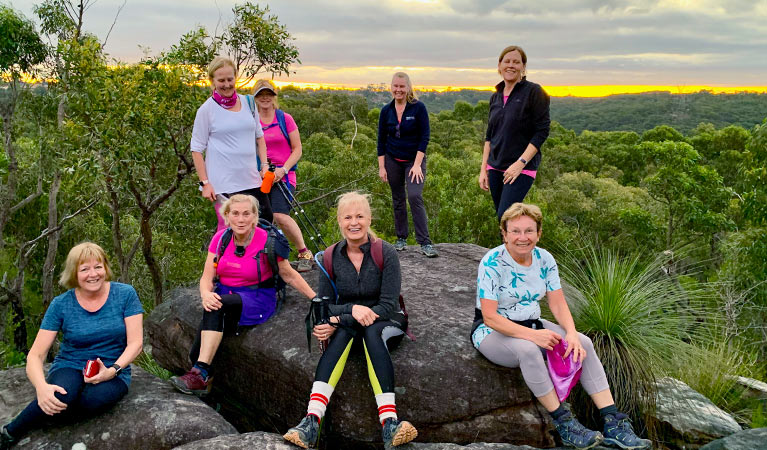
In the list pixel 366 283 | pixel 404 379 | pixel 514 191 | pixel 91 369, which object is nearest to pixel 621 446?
pixel 404 379

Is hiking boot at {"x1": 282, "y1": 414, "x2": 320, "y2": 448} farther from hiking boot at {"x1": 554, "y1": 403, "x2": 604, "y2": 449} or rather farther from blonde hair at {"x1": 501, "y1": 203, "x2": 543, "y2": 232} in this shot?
blonde hair at {"x1": 501, "y1": 203, "x2": 543, "y2": 232}

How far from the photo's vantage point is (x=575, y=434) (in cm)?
371

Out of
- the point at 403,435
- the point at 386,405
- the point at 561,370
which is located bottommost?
the point at 403,435

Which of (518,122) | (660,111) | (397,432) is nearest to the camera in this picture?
(397,432)

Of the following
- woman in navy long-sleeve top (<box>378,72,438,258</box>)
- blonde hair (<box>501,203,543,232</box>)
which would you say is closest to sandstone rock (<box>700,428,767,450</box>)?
blonde hair (<box>501,203,543,232</box>)

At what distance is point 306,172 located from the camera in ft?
68.3

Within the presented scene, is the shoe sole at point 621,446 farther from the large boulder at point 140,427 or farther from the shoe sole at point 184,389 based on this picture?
the shoe sole at point 184,389

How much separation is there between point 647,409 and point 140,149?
707 centimetres

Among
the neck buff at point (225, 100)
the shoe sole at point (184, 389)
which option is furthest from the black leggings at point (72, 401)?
the neck buff at point (225, 100)

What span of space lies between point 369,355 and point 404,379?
1.42 ft

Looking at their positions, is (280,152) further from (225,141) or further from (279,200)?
(225,141)

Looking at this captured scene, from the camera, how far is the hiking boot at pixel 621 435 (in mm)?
3605

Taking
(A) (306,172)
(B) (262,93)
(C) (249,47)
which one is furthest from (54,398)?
(A) (306,172)

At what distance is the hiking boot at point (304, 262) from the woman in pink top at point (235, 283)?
4.06ft
